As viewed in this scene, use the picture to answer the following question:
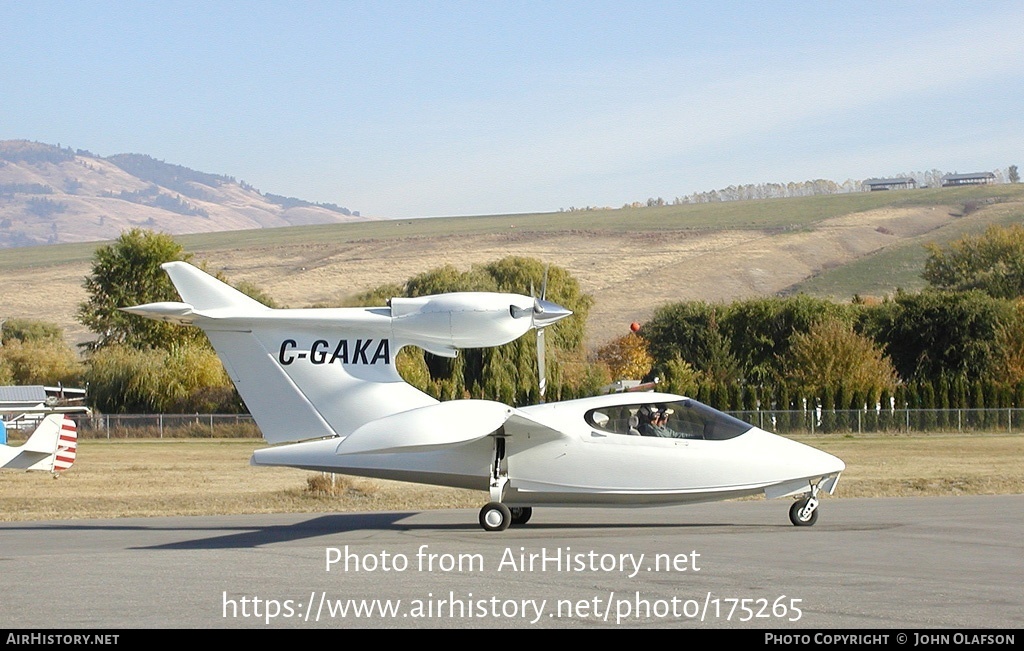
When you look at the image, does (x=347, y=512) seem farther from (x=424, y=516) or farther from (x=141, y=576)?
(x=141, y=576)

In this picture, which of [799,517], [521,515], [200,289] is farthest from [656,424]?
[200,289]

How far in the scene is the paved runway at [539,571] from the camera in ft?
35.3

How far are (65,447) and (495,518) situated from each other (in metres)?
20.5

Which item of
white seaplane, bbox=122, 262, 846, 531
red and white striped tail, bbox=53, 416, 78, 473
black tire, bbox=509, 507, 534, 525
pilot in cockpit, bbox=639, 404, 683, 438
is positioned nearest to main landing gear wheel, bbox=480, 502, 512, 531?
white seaplane, bbox=122, 262, 846, 531

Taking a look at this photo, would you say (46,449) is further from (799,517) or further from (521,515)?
(799,517)

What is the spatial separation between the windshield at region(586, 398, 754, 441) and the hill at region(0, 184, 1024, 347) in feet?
272

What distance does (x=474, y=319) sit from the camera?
18.0m

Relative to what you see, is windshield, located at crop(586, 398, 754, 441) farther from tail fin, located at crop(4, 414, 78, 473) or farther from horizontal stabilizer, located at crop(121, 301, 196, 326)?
tail fin, located at crop(4, 414, 78, 473)

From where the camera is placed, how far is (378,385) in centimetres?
1956

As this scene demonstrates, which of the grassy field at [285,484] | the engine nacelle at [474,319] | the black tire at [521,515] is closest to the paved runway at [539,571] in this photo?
the black tire at [521,515]

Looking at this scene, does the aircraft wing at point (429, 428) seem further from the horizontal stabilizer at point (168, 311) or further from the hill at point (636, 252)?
the hill at point (636, 252)

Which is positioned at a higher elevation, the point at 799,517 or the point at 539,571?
the point at 539,571

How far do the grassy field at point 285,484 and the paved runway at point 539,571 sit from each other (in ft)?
12.2

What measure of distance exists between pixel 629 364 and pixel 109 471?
44.9 meters
